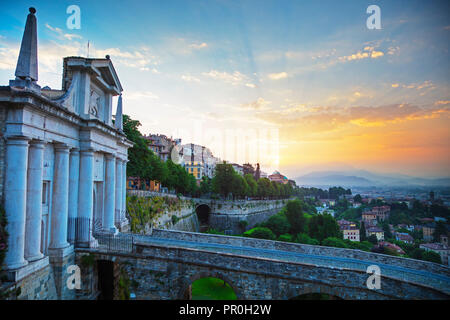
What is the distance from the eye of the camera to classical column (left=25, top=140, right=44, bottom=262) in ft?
35.6

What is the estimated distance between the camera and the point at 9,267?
9.77m

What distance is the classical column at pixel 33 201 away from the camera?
35.6 feet

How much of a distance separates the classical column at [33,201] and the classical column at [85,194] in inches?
125

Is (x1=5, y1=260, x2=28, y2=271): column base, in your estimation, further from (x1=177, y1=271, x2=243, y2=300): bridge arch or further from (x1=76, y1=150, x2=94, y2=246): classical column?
(x1=177, y1=271, x2=243, y2=300): bridge arch

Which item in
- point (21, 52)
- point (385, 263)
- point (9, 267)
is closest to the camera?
point (9, 267)

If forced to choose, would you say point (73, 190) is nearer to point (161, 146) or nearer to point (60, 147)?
point (60, 147)

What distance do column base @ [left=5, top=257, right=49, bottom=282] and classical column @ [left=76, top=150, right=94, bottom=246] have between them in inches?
101

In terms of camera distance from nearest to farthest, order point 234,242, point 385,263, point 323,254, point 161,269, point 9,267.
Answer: point 9,267 → point 161,269 → point 385,263 → point 323,254 → point 234,242

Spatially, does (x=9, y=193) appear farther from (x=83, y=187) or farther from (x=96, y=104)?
(x=96, y=104)

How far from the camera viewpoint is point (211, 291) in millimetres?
26109

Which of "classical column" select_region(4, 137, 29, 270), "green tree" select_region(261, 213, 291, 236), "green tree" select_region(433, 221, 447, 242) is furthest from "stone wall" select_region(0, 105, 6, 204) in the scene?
"green tree" select_region(433, 221, 447, 242)

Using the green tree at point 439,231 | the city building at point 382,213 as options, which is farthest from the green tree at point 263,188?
the city building at point 382,213
